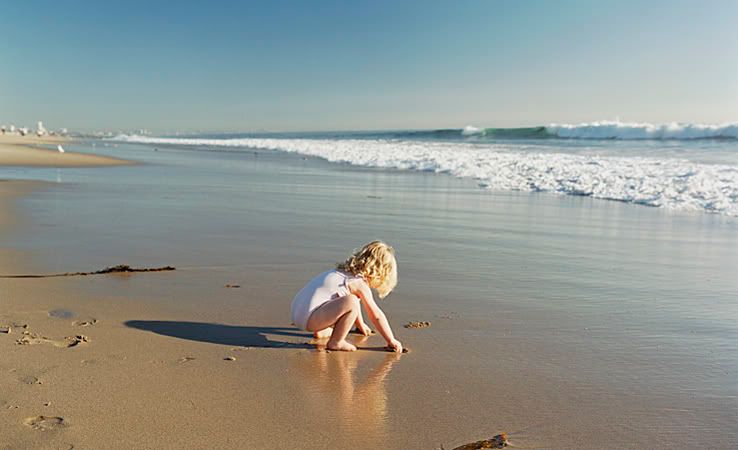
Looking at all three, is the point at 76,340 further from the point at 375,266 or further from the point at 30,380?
the point at 375,266

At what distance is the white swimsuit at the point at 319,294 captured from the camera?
13.5ft

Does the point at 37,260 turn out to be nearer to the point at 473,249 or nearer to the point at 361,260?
the point at 361,260

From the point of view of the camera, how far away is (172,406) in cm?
292

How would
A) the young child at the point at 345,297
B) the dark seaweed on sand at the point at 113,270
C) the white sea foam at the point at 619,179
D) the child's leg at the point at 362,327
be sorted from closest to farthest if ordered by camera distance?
the young child at the point at 345,297 → the child's leg at the point at 362,327 → the dark seaweed on sand at the point at 113,270 → the white sea foam at the point at 619,179

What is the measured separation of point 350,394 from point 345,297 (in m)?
0.89

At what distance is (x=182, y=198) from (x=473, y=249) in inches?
243

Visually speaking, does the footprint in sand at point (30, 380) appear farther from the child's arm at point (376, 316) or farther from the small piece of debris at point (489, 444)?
the small piece of debris at point (489, 444)

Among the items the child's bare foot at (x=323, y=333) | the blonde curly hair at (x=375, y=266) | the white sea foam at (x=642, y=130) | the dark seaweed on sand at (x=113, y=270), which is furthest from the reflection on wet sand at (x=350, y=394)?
the white sea foam at (x=642, y=130)

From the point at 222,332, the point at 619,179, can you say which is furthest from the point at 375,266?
the point at 619,179

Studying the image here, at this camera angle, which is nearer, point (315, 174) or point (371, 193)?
point (371, 193)

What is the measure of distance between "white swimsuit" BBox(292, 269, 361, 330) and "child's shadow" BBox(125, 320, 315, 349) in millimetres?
155

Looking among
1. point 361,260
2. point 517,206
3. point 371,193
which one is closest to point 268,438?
point 361,260

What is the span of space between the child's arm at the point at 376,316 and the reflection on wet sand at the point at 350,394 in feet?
0.25

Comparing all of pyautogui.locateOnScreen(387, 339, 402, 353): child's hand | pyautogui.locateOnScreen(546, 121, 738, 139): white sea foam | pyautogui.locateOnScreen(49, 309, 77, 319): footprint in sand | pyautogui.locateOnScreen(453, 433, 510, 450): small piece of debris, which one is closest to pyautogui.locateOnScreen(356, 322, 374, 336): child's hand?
pyautogui.locateOnScreen(387, 339, 402, 353): child's hand
